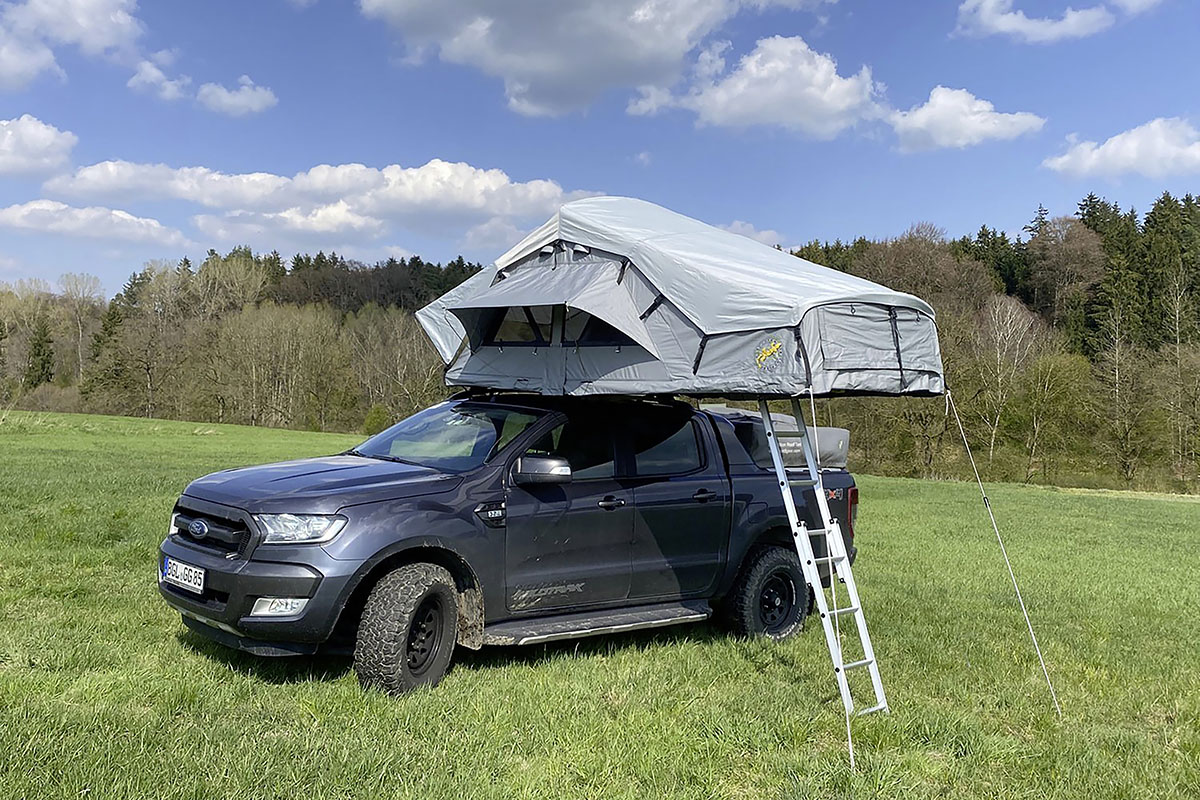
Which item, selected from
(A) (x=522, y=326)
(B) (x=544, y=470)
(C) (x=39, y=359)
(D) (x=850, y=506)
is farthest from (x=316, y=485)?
(C) (x=39, y=359)

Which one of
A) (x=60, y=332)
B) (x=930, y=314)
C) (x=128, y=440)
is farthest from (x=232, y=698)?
(x=60, y=332)

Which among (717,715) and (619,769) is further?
(717,715)

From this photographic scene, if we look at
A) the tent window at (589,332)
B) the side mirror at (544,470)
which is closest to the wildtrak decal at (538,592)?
the side mirror at (544,470)

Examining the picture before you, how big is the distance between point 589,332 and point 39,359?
74.7 meters

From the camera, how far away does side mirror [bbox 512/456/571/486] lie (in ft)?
18.2

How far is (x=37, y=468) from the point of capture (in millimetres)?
17172

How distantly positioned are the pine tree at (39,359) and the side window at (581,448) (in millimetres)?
72443

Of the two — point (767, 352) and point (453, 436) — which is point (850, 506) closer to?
point (767, 352)

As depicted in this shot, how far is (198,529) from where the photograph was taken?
5184 mm

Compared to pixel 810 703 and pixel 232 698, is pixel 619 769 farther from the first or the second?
pixel 232 698

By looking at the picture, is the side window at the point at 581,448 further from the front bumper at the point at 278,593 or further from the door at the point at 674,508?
the front bumper at the point at 278,593

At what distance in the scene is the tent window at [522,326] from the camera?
6.38 meters

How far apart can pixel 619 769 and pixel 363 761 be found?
47.1 inches

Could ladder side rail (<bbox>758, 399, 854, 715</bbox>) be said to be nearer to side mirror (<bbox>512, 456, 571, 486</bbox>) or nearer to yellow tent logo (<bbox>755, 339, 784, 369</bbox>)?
yellow tent logo (<bbox>755, 339, 784, 369</bbox>)
